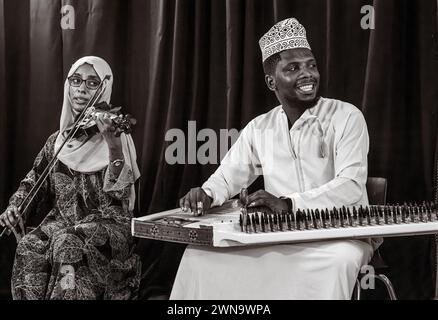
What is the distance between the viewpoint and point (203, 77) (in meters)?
3.06

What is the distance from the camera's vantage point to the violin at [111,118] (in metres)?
2.69

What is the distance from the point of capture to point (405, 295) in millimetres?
2885

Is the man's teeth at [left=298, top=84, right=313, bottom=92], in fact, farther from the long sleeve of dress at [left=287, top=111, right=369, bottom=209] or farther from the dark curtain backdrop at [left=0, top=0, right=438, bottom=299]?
the dark curtain backdrop at [left=0, top=0, right=438, bottom=299]

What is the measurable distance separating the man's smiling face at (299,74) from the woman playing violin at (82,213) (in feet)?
2.70

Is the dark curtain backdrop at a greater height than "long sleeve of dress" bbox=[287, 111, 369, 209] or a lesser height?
greater

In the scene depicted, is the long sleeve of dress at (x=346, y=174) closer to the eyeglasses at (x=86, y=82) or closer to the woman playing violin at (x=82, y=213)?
the woman playing violin at (x=82, y=213)

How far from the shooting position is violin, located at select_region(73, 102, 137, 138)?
2.69m

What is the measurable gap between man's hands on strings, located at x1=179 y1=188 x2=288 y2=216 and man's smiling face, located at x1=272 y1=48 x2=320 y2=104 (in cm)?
54

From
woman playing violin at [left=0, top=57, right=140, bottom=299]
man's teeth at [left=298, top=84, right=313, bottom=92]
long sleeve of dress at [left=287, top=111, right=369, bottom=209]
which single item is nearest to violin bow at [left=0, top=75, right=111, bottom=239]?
woman playing violin at [left=0, top=57, right=140, bottom=299]

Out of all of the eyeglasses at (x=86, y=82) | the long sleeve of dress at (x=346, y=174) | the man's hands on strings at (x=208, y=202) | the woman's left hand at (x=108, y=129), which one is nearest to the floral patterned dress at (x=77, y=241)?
the woman's left hand at (x=108, y=129)

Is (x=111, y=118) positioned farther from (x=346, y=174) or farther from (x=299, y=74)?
(x=346, y=174)

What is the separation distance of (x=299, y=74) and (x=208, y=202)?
693 mm

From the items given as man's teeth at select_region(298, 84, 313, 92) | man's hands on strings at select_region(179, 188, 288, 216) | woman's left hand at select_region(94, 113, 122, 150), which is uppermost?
man's teeth at select_region(298, 84, 313, 92)
